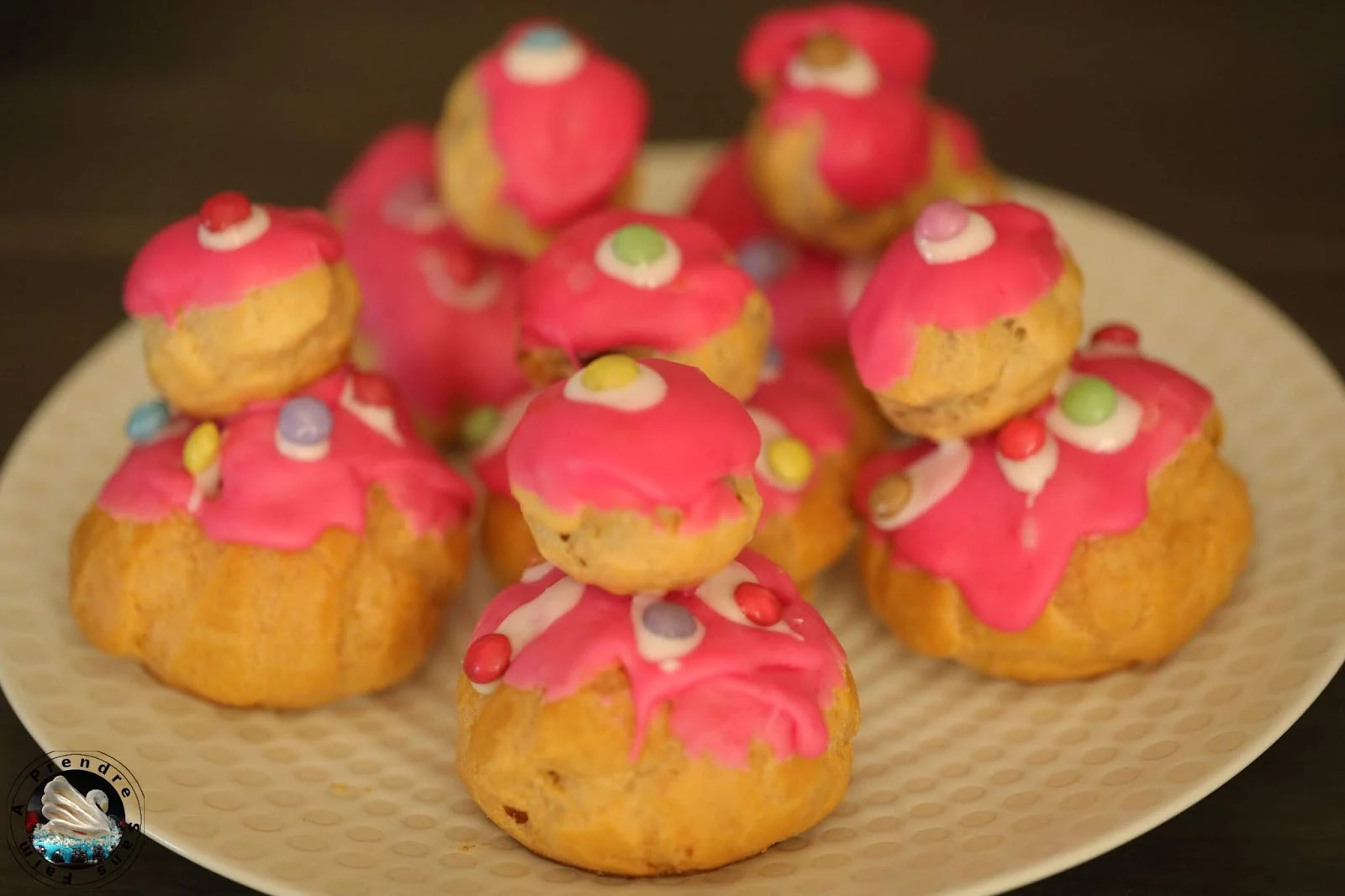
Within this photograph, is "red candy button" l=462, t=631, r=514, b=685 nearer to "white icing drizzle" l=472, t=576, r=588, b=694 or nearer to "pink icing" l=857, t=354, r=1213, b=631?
"white icing drizzle" l=472, t=576, r=588, b=694

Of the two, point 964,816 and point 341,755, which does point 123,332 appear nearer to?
point 341,755

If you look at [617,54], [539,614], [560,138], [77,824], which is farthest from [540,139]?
[617,54]

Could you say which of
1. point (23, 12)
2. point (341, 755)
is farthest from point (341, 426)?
point (23, 12)

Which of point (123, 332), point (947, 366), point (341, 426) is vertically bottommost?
point (123, 332)

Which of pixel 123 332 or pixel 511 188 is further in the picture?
pixel 123 332

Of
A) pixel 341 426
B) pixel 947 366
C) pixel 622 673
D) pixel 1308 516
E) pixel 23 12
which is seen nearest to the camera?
pixel 622 673

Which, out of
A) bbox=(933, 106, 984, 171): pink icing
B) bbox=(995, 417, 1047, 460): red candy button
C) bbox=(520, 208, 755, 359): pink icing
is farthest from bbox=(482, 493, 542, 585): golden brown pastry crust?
bbox=(933, 106, 984, 171): pink icing

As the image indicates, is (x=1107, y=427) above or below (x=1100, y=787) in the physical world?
above

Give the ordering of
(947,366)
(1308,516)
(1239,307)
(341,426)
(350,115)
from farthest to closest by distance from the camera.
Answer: (350,115), (1239,307), (1308,516), (341,426), (947,366)
